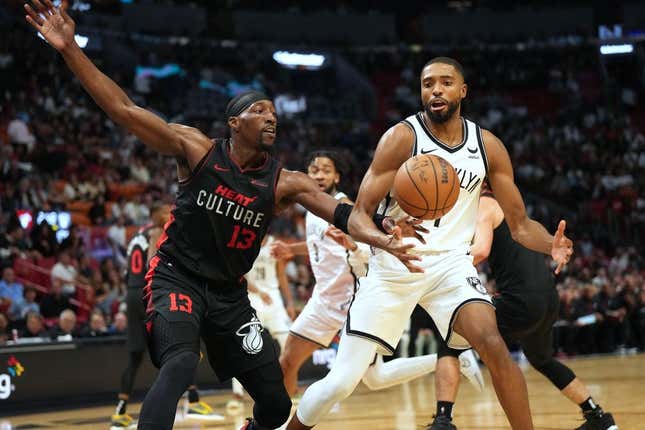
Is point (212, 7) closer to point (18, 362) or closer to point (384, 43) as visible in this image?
point (384, 43)

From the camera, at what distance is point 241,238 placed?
16.4ft

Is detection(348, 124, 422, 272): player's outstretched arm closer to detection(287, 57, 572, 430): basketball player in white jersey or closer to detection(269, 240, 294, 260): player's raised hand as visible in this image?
detection(287, 57, 572, 430): basketball player in white jersey

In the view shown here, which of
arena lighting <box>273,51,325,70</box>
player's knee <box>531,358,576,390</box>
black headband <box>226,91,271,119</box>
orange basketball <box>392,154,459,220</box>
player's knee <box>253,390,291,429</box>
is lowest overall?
player's knee <box>531,358,576,390</box>

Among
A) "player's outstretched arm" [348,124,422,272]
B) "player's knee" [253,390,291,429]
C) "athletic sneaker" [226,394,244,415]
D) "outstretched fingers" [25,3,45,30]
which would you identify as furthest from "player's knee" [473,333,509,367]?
"athletic sneaker" [226,394,244,415]

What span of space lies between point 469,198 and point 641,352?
12880 millimetres

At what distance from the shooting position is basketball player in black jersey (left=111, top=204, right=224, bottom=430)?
28.6 feet

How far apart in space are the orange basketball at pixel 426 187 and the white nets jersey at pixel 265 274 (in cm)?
552

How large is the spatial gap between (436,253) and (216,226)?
137 centimetres

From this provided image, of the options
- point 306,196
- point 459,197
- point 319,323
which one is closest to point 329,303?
point 319,323

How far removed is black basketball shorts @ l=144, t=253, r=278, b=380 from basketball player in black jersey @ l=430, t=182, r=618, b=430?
2.19m

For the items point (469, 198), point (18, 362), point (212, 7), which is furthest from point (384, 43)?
point (469, 198)

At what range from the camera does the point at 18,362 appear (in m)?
10.2

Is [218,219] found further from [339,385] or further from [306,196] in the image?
[339,385]

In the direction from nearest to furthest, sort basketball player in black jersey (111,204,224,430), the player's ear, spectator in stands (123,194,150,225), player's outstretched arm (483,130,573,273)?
the player's ear < player's outstretched arm (483,130,573,273) < basketball player in black jersey (111,204,224,430) < spectator in stands (123,194,150,225)
